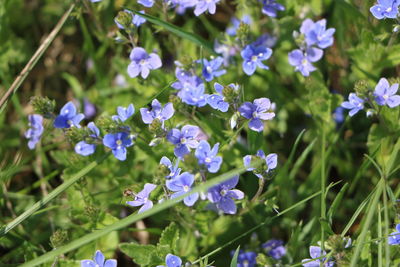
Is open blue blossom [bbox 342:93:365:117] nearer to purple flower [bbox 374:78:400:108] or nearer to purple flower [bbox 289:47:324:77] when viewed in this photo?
purple flower [bbox 374:78:400:108]

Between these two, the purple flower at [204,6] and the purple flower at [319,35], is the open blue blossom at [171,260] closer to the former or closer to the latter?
the purple flower at [204,6]

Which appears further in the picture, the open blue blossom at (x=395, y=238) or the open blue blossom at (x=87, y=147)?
the open blue blossom at (x=87, y=147)

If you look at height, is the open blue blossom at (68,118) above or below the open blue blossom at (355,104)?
below

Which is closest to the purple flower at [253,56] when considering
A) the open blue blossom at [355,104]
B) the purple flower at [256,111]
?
the purple flower at [256,111]

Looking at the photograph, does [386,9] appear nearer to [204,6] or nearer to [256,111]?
[256,111]

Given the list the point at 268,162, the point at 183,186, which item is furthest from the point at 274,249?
the point at 183,186

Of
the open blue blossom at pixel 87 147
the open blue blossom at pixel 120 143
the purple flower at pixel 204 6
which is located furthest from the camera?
the purple flower at pixel 204 6
